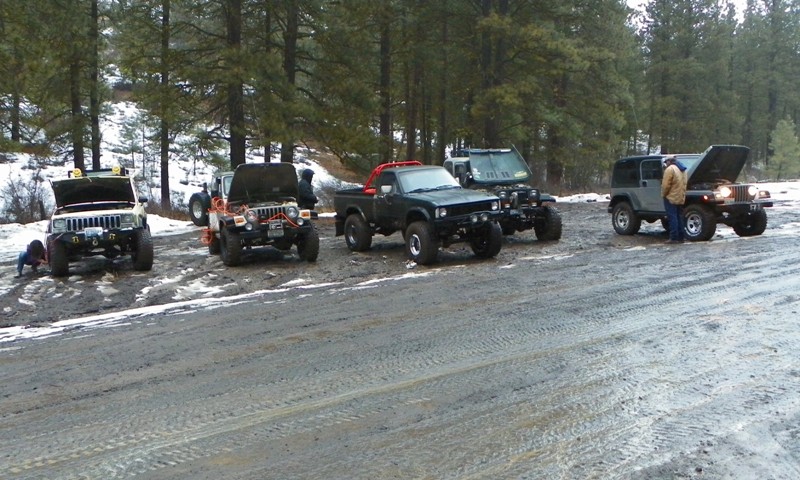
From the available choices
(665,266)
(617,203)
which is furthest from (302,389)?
(617,203)

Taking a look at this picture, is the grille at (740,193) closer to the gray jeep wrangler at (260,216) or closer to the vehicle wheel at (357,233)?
the vehicle wheel at (357,233)

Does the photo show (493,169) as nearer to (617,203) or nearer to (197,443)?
(617,203)

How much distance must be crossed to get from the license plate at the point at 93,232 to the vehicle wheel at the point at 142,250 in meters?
0.62

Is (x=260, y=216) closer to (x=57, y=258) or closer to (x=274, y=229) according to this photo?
(x=274, y=229)

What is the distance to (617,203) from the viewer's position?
17953 millimetres

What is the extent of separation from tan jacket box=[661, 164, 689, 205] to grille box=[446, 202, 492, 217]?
455 centimetres

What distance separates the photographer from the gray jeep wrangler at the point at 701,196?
614 inches

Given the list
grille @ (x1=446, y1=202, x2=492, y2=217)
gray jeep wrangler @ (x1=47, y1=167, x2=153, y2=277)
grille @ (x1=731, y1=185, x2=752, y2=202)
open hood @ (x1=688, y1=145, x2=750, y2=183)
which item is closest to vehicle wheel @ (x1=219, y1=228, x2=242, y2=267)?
gray jeep wrangler @ (x1=47, y1=167, x2=153, y2=277)

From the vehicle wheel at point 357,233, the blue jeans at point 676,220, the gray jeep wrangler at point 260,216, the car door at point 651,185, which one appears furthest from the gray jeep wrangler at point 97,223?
the car door at point 651,185

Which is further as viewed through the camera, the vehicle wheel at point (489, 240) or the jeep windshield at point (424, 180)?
the jeep windshield at point (424, 180)

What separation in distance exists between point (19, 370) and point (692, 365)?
6479 mm

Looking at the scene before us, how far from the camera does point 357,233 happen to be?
1590cm

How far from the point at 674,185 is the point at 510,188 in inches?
141

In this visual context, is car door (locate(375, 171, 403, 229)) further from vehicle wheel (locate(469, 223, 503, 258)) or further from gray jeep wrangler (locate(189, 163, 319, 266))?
vehicle wheel (locate(469, 223, 503, 258))
